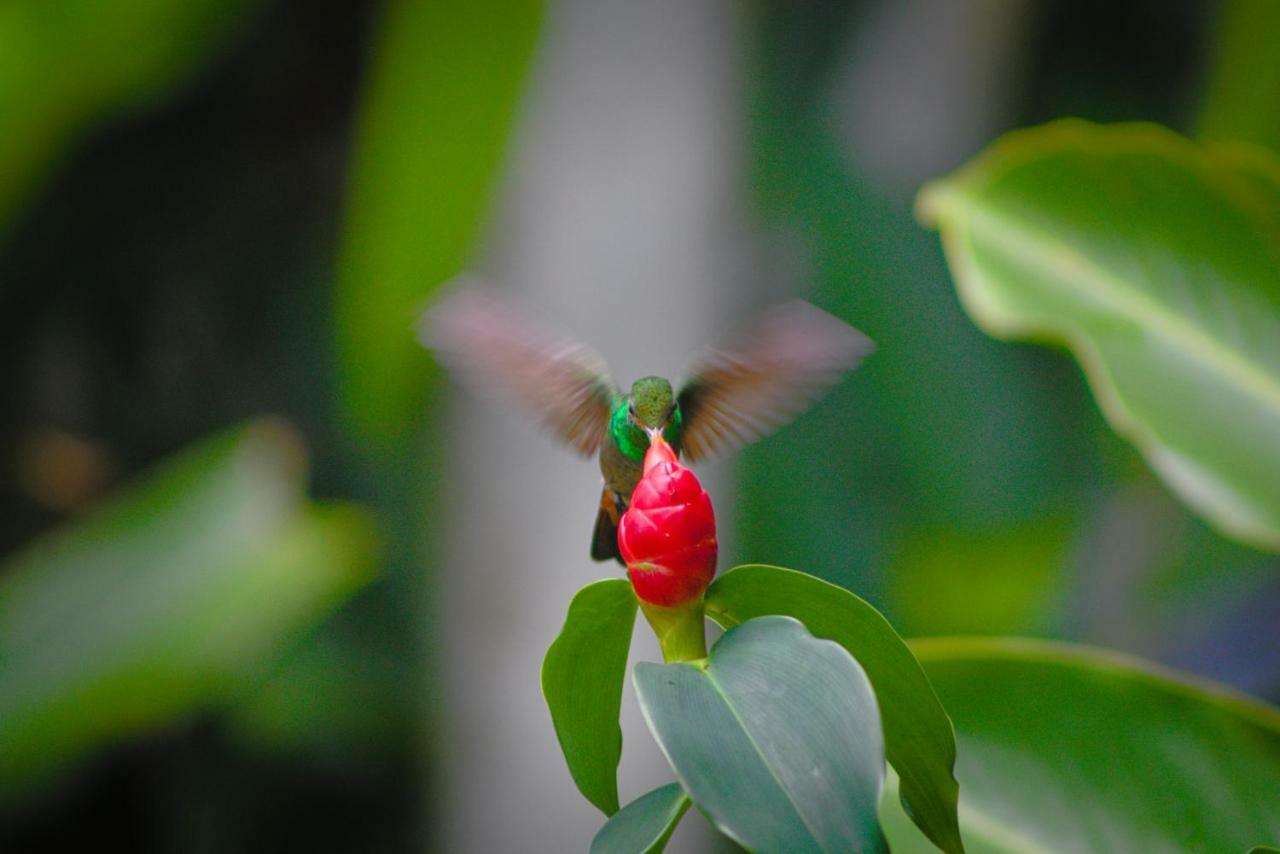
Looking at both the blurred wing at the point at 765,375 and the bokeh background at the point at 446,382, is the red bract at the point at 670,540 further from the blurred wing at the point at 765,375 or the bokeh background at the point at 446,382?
the bokeh background at the point at 446,382

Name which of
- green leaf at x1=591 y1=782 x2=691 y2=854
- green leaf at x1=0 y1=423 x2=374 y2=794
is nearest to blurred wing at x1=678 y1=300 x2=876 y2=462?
green leaf at x1=591 y1=782 x2=691 y2=854

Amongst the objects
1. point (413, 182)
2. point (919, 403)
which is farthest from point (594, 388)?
point (919, 403)

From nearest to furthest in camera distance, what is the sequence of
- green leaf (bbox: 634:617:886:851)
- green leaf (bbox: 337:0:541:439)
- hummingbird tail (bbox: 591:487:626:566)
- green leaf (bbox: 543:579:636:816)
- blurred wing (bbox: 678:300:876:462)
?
1. green leaf (bbox: 634:617:886:851)
2. green leaf (bbox: 543:579:636:816)
3. blurred wing (bbox: 678:300:876:462)
4. hummingbird tail (bbox: 591:487:626:566)
5. green leaf (bbox: 337:0:541:439)

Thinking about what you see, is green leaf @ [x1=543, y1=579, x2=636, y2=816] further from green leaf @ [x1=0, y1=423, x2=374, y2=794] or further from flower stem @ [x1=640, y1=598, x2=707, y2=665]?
green leaf @ [x1=0, y1=423, x2=374, y2=794]

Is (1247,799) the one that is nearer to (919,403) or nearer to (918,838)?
(918,838)

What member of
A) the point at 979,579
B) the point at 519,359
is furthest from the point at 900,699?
the point at 979,579

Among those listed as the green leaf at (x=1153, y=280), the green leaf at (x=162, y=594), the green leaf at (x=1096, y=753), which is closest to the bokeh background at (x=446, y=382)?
the green leaf at (x=162, y=594)
